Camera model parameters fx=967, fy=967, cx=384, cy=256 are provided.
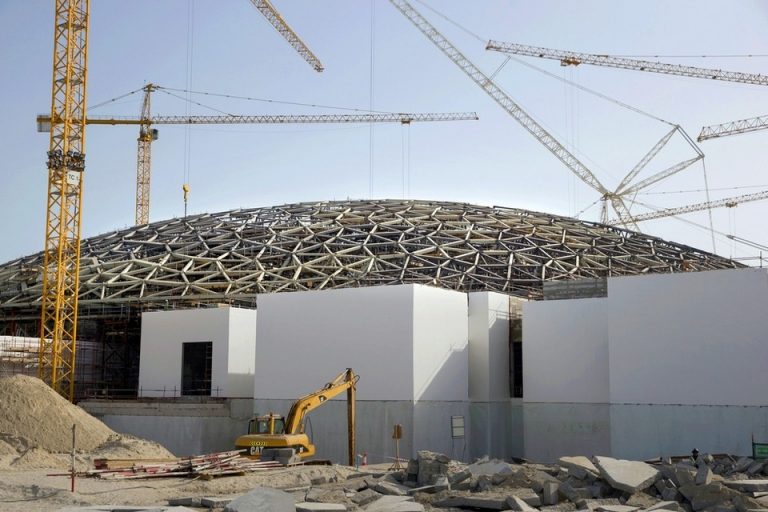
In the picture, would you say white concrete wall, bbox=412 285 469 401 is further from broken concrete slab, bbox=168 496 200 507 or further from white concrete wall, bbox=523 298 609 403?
broken concrete slab, bbox=168 496 200 507

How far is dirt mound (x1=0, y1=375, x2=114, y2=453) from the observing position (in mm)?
33625

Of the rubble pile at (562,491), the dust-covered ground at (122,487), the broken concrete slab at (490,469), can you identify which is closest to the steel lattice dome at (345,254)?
the dust-covered ground at (122,487)

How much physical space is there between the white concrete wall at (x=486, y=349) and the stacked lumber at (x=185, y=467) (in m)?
13.3

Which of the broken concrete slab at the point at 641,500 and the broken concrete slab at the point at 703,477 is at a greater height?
the broken concrete slab at the point at 703,477

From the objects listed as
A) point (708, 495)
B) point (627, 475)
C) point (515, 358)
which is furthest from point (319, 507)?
point (515, 358)

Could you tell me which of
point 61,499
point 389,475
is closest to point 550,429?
point 389,475

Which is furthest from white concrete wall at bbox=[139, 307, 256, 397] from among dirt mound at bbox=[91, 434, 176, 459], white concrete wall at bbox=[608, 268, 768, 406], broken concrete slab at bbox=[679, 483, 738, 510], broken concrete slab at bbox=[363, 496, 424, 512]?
broken concrete slab at bbox=[679, 483, 738, 510]

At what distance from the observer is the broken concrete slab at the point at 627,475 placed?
839 inches

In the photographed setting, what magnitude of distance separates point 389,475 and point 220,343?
18.1 metres

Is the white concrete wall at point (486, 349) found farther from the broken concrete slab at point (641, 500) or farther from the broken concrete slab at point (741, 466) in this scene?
the broken concrete slab at point (641, 500)

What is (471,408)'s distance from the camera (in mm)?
39375

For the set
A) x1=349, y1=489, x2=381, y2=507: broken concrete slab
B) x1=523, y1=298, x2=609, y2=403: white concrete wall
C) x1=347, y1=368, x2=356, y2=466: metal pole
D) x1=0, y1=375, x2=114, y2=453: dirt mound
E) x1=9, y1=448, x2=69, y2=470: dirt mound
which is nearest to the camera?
x1=349, y1=489, x2=381, y2=507: broken concrete slab

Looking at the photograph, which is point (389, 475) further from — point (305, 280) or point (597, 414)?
point (305, 280)

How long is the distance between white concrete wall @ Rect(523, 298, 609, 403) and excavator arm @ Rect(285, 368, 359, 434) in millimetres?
9153
